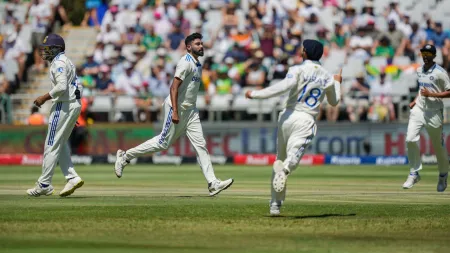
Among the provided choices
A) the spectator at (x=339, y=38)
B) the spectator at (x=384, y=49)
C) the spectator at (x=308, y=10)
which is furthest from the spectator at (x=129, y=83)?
the spectator at (x=384, y=49)

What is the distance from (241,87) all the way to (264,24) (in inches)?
83.7

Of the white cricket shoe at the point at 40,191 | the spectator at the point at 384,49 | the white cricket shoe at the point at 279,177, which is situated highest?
the spectator at the point at 384,49

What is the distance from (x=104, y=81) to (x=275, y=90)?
1855cm

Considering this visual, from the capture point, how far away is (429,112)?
636 inches

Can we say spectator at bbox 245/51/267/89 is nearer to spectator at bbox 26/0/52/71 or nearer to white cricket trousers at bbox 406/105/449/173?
spectator at bbox 26/0/52/71

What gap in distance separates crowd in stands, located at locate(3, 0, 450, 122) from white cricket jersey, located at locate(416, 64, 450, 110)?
10104mm

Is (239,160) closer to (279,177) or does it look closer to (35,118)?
(35,118)

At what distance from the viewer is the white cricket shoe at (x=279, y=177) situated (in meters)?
10.9

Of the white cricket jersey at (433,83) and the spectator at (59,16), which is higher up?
the spectator at (59,16)

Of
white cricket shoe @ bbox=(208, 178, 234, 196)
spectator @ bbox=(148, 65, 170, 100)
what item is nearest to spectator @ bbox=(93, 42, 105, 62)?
spectator @ bbox=(148, 65, 170, 100)

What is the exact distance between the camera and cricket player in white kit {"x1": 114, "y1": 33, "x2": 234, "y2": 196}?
551 inches

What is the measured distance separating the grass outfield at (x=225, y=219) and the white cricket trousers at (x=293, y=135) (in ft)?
1.73

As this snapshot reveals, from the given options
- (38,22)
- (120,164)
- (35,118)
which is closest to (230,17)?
(35,118)

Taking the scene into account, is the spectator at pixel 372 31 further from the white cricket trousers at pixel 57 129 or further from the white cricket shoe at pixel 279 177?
the white cricket shoe at pixel 279 177
